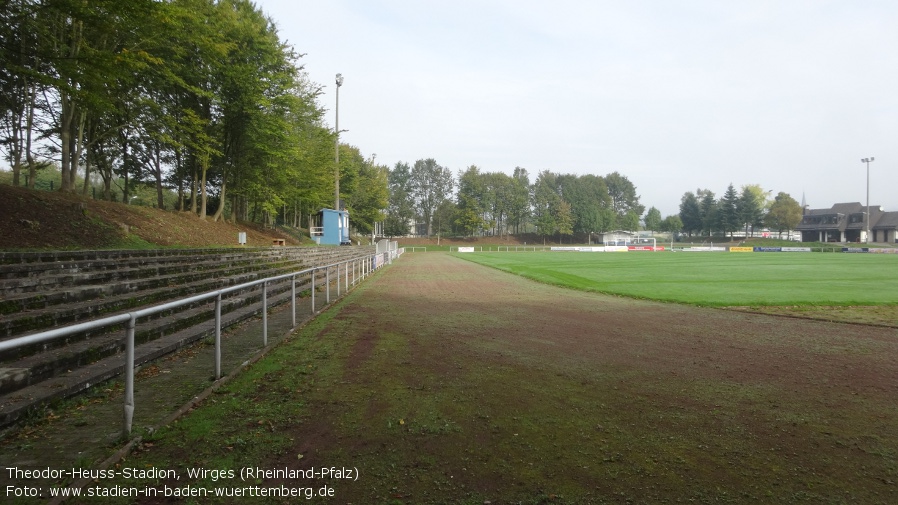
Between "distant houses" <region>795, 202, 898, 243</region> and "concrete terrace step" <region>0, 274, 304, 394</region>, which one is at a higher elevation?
"distant houses" <region>795, 202, 898, 243</region>

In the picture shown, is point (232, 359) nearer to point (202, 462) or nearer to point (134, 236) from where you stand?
point (202, 462)

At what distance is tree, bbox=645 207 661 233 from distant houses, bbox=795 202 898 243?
3508cm

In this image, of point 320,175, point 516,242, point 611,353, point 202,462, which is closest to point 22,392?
point 202,462

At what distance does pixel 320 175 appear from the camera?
35562 millimetres

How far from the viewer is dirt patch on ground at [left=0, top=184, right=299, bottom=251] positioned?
11570 mm

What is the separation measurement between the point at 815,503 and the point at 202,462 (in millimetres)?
3982

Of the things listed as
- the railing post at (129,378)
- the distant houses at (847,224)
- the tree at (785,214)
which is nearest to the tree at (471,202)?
the tree at (785,214)

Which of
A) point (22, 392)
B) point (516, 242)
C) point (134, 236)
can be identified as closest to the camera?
point (22, 392)

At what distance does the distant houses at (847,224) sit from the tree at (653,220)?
35079mm

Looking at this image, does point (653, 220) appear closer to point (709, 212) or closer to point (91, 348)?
point (709, 212)

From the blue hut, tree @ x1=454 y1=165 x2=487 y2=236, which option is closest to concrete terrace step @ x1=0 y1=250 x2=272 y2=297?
the blue hut

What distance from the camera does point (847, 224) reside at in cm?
8712

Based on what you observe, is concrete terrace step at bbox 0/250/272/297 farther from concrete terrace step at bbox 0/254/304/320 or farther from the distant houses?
the distant houses

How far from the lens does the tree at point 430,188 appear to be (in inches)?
3962
